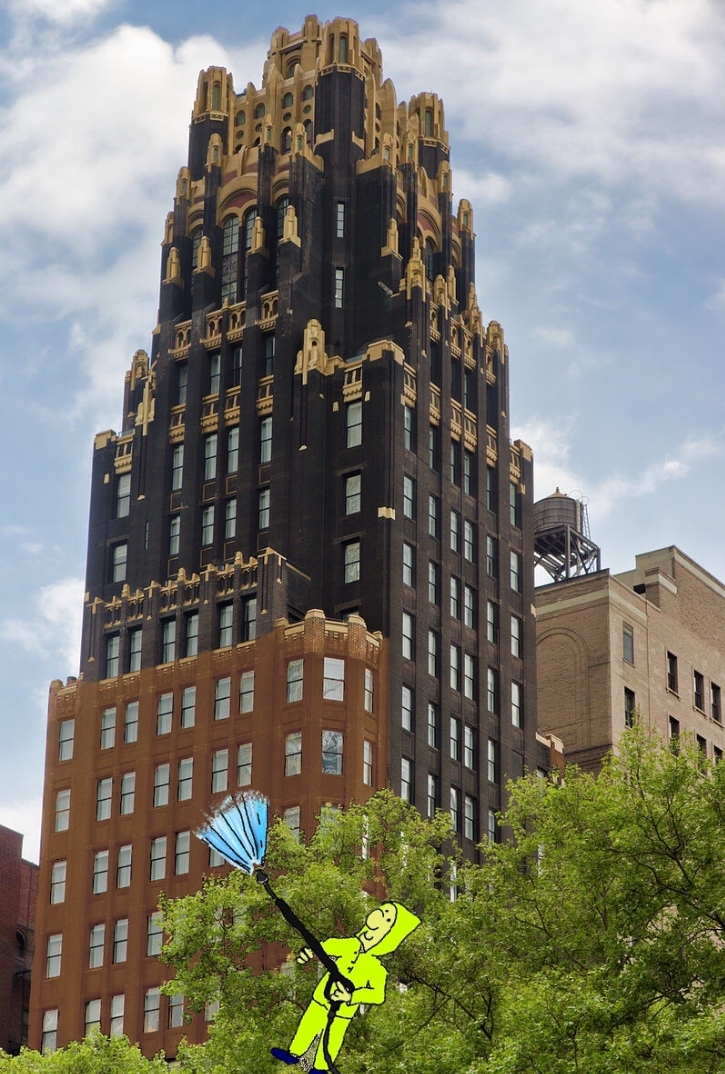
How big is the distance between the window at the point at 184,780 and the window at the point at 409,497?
1704 centimetres

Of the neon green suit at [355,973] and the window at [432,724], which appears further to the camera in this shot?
the window at [432,724]

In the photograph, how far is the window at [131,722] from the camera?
343ft

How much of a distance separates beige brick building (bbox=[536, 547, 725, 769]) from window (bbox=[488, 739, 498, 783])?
48.9ft

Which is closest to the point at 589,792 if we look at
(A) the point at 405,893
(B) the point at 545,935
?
(B) the point at 545,935

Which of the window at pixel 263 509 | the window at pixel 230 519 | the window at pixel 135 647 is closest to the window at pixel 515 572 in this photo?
the window at pixel 263 509

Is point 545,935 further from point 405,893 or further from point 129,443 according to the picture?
point 129,443

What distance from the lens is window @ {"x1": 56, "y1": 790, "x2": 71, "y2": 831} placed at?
10444cm

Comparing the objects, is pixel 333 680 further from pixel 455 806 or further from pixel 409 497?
pixel 409 497

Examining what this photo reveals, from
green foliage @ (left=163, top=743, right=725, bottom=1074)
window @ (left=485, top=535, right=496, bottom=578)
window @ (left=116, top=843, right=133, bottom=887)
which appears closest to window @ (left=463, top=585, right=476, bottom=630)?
window @ (left=485, top=535, right=496, bottom=578)

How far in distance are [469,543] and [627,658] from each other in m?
20.4

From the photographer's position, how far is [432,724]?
103750mm

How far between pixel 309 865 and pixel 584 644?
199 feet

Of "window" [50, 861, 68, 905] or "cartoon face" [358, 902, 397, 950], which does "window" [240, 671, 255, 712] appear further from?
"cartoon face" [358, 902, 397, 950]

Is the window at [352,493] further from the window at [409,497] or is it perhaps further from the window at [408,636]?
the window at [408,636]
